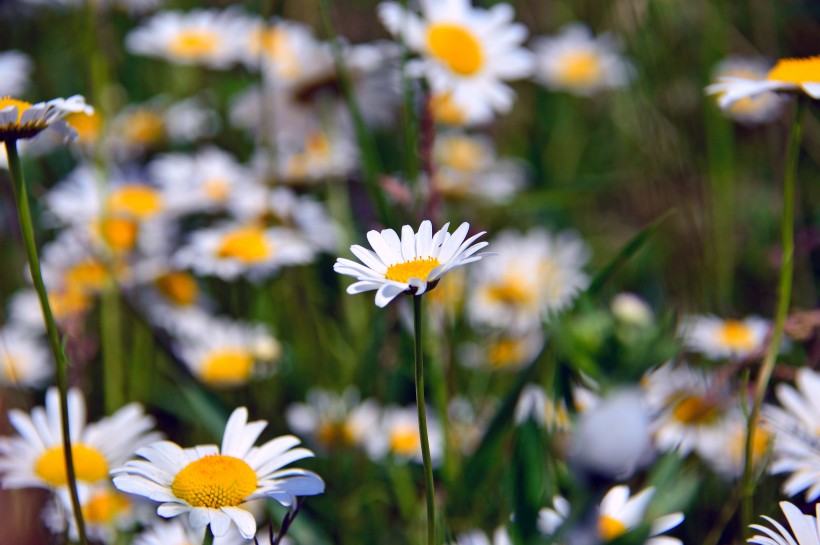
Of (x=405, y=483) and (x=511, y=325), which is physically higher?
(x=511, y=325)

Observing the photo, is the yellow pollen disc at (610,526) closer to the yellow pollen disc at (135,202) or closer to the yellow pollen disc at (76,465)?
the yellow pollen disc at (76,465)

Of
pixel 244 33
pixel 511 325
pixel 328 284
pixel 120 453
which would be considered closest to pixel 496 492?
pixel 120 453

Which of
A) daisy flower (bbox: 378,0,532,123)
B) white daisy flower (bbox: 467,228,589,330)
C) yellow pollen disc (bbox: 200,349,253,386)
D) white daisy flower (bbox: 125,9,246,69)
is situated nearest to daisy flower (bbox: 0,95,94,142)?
daisy flower (bbox: 378,0,532,123)

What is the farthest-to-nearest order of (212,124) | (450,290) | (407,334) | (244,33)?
(212,124) → (244,33) → (450,290) → (407,334)

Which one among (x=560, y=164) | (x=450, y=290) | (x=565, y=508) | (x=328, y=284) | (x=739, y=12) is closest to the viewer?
(x=565, y=508)

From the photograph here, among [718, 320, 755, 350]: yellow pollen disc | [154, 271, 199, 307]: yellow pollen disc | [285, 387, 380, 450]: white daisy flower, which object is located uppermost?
[154, 271, 199, 307]: yellow pollen disc

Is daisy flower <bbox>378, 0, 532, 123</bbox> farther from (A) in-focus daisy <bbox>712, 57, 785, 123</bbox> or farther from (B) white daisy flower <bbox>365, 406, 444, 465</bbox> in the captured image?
(A) in-focus daisy <bbox>712, 57, 785, 123</bbox>

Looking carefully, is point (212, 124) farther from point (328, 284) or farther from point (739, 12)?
point (739, 12)

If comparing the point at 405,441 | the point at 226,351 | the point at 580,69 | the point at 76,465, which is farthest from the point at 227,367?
the point at 580,69
